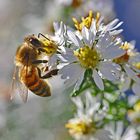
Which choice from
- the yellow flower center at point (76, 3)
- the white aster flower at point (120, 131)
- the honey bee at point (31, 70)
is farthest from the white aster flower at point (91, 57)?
the yellow flower center at point (76, 3)

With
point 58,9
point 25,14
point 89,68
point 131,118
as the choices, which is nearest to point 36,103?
point 58,9

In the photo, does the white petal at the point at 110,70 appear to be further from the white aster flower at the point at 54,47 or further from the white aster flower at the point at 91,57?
the white aster flower at the point at 54,47

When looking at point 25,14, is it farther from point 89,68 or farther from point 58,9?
point 89,68

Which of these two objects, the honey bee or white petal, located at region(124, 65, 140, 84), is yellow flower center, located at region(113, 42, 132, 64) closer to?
white petal, located at region(124, 65, 140, 84)

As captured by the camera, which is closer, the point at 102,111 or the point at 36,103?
the point at 102,111

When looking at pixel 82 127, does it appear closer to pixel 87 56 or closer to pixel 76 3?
pixel 87 56

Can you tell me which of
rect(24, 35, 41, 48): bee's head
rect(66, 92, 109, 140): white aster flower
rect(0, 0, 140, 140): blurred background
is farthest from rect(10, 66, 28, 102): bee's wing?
rect(0, 0, 140, 140): blurred background

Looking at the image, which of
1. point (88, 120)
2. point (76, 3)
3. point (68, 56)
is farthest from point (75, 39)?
point (76, 3)
